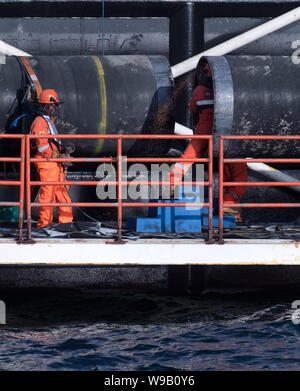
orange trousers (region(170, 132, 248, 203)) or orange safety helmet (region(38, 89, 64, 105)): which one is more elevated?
orange safety helmet (region(38, 89, 64, 105))

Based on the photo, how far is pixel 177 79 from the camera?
1279cm

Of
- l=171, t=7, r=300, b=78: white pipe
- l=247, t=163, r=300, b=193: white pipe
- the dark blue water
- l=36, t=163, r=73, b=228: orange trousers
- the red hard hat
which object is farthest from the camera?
l=171, t=7, r=300, b=78: white pipe

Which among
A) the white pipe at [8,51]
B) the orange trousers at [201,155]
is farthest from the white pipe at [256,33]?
the white pipe at [8,51]

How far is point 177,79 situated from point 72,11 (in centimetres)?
218

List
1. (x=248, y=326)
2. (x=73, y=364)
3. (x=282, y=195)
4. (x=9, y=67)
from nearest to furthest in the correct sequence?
(x=73, y=364) → (x=248, y=326) → (x=9, y=67) → (x=282, y=195)

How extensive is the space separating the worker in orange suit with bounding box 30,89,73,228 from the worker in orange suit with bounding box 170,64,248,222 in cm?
163

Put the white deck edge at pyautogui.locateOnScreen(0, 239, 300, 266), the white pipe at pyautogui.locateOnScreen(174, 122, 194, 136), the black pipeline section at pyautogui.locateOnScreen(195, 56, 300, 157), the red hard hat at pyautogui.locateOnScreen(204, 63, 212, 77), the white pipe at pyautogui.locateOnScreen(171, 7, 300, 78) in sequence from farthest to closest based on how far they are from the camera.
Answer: the white pipe at pyautogui.locateOnScreen(171, 7, 300, 78) → the white pipe at pyautogui.locateOnScreen(174, 122, 194, 136) → the red hard hat at pyautogui.locateOnScreen(204, 63, 212, 77) → the black pipeline section at pyautogui.locateOnScreen(195, 56, 300, 157) → the white deck edge at pyautogui.locateOnScreen(0, 239, 300, 266)

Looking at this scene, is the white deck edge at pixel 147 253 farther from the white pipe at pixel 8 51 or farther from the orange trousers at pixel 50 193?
the white pipe at pixel 8 51

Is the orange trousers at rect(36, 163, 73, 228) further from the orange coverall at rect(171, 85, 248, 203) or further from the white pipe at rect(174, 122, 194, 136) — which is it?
the white pipe at rect(174, 122, 194, 136)

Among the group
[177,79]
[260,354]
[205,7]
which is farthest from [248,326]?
[205,7]

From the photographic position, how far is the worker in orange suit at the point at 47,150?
10070mm

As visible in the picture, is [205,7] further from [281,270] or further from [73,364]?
[73,364]

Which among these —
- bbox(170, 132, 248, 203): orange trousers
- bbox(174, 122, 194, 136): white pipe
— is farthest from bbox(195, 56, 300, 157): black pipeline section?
bbox(174, 122, 194, 136): white pipe

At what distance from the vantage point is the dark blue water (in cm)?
840
